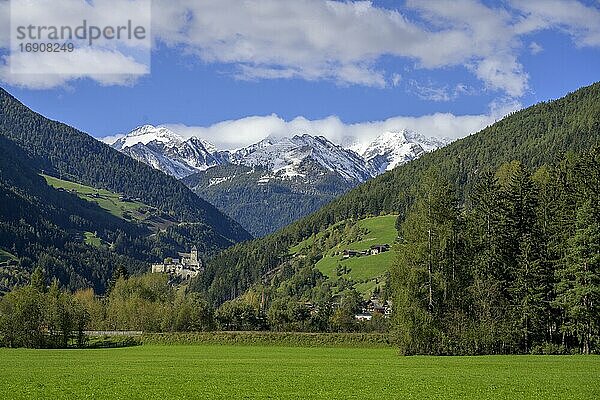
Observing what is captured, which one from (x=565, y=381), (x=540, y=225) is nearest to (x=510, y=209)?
(x=540, y=225)

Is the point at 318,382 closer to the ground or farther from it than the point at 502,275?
closer to the ground

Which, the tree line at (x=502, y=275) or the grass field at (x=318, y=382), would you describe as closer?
the grass field at (x=318, y=382)

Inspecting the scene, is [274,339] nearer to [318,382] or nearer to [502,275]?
[502,275]

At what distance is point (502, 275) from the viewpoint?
3553 inches

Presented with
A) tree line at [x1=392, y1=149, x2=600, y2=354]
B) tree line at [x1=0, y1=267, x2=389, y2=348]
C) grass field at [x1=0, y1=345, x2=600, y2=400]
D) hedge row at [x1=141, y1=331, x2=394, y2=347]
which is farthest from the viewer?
tree line at [x1=0, y1=267, x2=389, y2=348]

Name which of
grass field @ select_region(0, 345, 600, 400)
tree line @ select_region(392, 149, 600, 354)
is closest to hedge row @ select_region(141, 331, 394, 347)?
tree line @ select_region(392, 149, 600, 354)

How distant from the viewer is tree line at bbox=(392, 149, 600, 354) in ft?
269

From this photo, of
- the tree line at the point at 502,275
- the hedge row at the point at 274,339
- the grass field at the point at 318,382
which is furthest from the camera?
the hedge row at the point at 274,339

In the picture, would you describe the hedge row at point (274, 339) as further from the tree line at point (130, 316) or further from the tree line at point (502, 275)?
the tree line at point (502, 275)

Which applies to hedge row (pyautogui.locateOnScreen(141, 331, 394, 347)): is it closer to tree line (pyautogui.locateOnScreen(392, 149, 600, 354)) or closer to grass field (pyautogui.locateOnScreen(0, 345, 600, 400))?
tree line (pyautogui.locateOnScreen(392, 149, 600, 354))

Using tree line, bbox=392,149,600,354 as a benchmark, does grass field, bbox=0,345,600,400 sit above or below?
below

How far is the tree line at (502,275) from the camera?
81938 mm

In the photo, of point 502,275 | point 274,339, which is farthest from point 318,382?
point 274,339

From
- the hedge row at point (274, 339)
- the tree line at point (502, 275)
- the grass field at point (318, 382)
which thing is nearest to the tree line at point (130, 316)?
the hedge row at point (274, 339)
